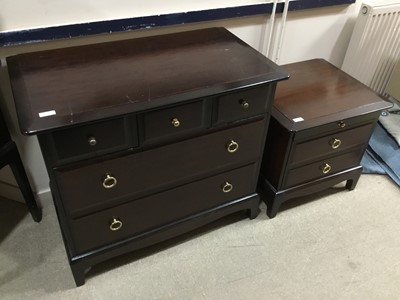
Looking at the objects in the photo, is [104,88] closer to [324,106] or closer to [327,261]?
[324,106]

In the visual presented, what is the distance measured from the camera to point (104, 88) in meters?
1.15

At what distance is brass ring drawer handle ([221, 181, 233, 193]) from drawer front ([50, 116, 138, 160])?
48 cm

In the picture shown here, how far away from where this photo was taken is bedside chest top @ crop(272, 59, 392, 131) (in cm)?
151

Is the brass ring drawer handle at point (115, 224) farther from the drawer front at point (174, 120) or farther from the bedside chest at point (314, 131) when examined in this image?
the bedside chest at point (314, 131)

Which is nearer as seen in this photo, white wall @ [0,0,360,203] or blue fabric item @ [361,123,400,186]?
white wall @ [0,0,360,203]

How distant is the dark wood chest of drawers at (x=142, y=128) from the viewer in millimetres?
1086

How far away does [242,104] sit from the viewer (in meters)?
1.28

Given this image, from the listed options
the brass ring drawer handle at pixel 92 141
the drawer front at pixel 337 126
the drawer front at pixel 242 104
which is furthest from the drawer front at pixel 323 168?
the brass ring drawer handle at pixel 92 141

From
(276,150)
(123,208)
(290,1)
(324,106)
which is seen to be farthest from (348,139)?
(123,208)

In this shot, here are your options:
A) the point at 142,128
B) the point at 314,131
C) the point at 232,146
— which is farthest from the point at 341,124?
the point at 142,128

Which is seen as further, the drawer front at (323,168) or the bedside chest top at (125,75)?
the drawer front at (323,168)

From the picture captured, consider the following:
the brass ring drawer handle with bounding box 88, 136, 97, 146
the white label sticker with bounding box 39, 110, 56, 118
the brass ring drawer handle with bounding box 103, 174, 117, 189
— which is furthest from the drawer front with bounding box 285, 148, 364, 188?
the white label sticker with bounding box 39, 110, 56, 118

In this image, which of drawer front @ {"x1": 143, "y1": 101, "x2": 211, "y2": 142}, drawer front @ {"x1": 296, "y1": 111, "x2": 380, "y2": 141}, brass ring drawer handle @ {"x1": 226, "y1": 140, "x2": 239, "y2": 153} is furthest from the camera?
drawer front @ {"x1": 296, "y1": 111, "x2": 380, "y2": 141}

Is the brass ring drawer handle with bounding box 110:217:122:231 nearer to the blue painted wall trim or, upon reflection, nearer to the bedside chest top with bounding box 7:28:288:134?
the bedside chest top with bounding box 7:28:288:134
